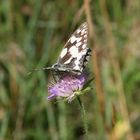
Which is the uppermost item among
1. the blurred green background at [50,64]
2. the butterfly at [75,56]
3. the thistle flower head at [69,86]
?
the blurred green background at [50,64]

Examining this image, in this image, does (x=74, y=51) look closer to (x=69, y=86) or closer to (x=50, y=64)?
(x=69, y=86)

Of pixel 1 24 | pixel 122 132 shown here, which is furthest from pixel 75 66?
pixel 1 24

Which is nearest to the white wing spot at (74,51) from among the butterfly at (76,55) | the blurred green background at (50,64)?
the butterfly at (76,55)

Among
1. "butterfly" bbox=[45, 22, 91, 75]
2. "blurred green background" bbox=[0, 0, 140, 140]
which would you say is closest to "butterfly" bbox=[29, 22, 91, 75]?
"butterfly" bbox=[45, 22, 91, 75]

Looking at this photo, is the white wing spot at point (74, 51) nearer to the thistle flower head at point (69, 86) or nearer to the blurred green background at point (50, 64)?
the thistle flower head at point (69, 86)

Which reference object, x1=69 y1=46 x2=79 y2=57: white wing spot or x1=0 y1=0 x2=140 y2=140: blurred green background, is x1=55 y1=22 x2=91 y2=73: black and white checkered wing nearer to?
x1=69 y1=46 x2=79 y2=57: white wing spot

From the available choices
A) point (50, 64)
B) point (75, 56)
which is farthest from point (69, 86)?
point (50, 64)
